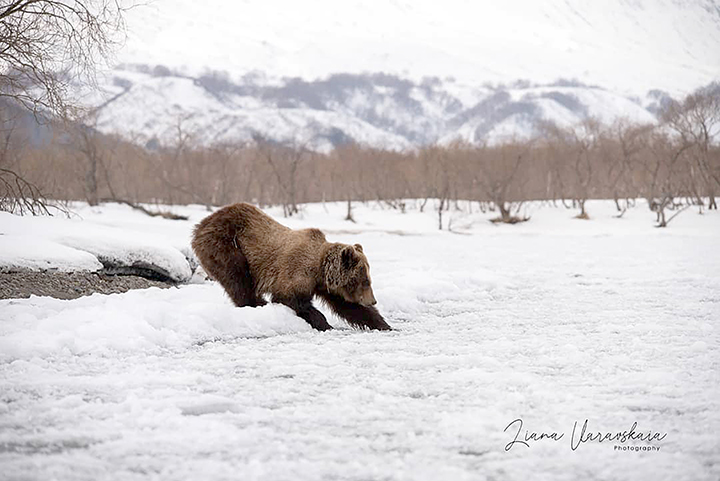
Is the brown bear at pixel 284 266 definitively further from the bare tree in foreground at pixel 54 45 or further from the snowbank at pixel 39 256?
the bare tree in foreground at pixel 54 45

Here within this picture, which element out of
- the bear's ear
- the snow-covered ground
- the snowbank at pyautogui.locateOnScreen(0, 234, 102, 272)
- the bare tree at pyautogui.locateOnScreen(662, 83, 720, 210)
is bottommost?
the snow-covered ground

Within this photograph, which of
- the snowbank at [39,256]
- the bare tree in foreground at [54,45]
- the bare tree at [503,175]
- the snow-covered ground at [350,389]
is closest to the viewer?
the snow-covered ground at [350,389]

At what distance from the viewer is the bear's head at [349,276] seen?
20.9ft

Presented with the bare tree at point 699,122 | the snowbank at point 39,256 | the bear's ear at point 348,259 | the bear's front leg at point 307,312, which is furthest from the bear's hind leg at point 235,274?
the bare tree at point 699,122

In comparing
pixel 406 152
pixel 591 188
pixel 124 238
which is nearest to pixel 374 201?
pixel 406 152

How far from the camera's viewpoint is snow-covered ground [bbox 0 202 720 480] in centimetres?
288

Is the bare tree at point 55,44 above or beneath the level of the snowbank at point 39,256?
above

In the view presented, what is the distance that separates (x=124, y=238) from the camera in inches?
405

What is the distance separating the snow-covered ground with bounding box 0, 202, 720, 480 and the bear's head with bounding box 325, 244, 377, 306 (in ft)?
1.30

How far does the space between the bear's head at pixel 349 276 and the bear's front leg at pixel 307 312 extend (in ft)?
0.98

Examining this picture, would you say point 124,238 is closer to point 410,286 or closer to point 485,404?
point 410,286

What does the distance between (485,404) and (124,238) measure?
8.16 meters

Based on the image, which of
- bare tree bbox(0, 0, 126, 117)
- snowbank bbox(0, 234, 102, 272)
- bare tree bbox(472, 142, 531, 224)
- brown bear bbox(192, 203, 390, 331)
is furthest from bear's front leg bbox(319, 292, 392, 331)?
bare tree bbox(472, 142, 531, 224)

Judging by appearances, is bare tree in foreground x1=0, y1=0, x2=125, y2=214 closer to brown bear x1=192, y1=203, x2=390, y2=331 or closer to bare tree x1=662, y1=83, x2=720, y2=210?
brown bear x1=192, y1=203, x2=390, y2=331
